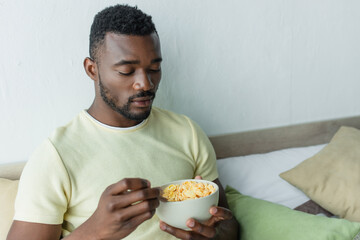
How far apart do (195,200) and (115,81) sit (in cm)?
43

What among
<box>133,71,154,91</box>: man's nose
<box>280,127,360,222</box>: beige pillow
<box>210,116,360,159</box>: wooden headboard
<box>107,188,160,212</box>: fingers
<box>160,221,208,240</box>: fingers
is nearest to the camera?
<box>107,188,160,212</box>: fingers

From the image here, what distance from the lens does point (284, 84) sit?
1.68 m

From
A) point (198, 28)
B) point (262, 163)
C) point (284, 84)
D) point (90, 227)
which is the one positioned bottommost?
point (262, 163)

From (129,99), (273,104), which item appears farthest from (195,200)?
(273,104)

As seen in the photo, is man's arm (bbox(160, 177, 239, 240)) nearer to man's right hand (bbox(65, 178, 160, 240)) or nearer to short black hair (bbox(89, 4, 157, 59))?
man's right hand (bbox(65, 178, 160, 240))

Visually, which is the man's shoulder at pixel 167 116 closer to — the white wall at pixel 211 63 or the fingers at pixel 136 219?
the white wall at pixel 211 63

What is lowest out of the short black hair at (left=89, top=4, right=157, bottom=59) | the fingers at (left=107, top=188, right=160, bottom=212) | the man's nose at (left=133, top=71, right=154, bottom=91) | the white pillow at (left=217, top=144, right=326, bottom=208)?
the white pillow at (left=217, top=144, right=326, bottom=208)

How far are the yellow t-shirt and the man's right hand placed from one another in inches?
7.6

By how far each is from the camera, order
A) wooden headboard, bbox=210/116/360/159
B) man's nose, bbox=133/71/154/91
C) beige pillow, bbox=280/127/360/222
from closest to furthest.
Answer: man's nose, bbox=133/71/154/91 < beige pillow, bbox=280/127/360/222 < wooden headboard, bbox=210/116/360/159

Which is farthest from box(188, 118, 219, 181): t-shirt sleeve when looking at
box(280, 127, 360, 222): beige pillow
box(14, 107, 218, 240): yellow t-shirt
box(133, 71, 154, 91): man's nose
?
box(280, 127, 360, 222): beige pillow

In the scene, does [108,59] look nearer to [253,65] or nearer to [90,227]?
[90,227]

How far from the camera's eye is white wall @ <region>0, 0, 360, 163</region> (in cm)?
128

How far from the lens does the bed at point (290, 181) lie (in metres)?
1.14

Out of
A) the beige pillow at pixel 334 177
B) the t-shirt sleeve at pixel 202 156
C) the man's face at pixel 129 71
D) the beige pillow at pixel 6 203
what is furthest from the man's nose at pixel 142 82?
the beige pillow at pixel 334 177
